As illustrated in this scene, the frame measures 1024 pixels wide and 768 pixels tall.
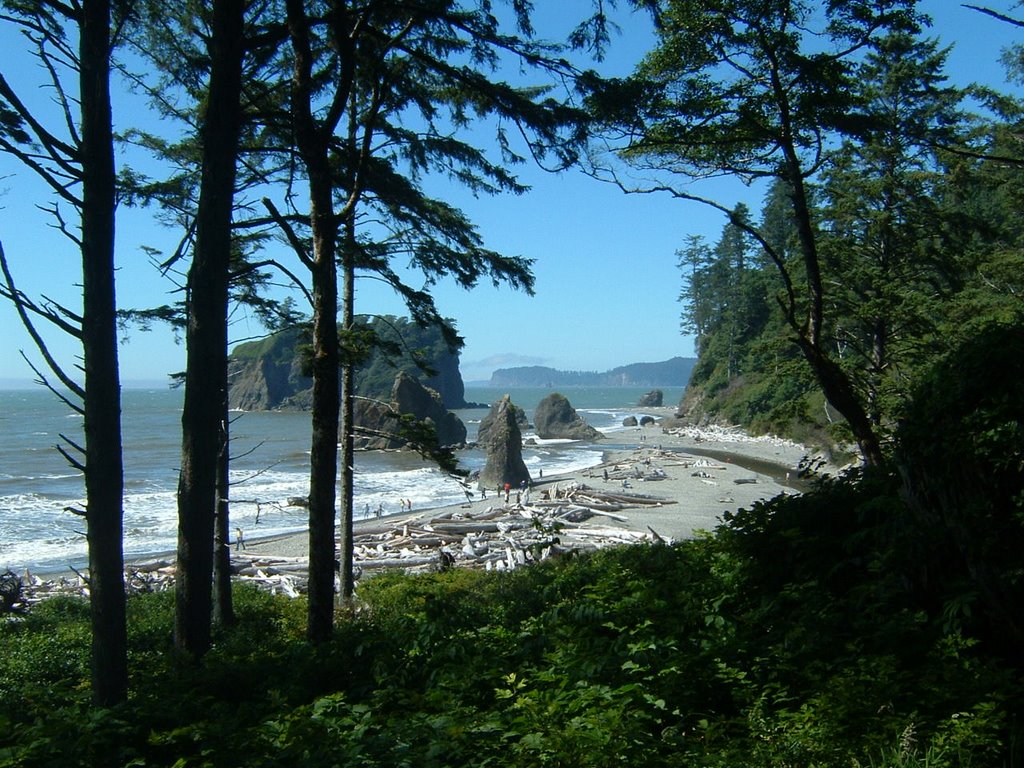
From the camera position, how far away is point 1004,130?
18.8 meters

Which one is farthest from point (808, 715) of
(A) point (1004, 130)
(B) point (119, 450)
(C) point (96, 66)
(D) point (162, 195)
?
(A) point (1004, 130)

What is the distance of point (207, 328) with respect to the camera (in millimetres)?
6082

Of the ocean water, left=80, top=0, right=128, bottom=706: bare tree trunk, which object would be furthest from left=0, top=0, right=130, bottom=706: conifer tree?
the ocean water

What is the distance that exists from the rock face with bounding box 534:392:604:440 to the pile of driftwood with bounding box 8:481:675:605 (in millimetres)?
32079

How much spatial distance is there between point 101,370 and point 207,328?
843mm

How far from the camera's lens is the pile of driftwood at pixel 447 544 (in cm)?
1652

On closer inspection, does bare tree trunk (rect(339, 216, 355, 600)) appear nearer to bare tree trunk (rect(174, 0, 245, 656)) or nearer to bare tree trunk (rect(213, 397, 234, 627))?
bare tree trunk (rect(213, 397, 234, 627))

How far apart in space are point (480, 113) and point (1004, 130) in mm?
16841

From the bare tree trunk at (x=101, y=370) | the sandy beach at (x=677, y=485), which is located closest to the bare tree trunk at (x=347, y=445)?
the sandy beach at (x=677, y=485)

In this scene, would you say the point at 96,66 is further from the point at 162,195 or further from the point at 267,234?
the point at 267,234

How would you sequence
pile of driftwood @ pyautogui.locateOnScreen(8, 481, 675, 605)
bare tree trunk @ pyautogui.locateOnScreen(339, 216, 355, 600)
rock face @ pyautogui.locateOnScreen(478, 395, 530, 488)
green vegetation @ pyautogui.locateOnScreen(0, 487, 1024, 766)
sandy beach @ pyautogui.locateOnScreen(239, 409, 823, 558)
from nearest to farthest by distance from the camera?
green vegetation @ pyautogui.locateOnScreen(0, 487, 1024, 766) < bare tree trunk @ pyautogui.locateOnScreen(339, 216, 355, 600) < pile of driftwood @ pyautogui.locateOnScreen(8, 481, 675, 605) < sandy beach @ pyautogui.locateOnScreen(239, 409, 823, 558) < rock face @ pyautogui.locateOnScreen(478, 395, 530, 488)

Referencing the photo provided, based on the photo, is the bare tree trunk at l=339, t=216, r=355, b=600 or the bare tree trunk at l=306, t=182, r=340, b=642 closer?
the bare tree trunk at l=306, t=182, r=340, b=642

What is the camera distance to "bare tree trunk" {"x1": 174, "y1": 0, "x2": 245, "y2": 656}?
6.10 metres

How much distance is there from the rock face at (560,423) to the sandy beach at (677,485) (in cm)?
797
